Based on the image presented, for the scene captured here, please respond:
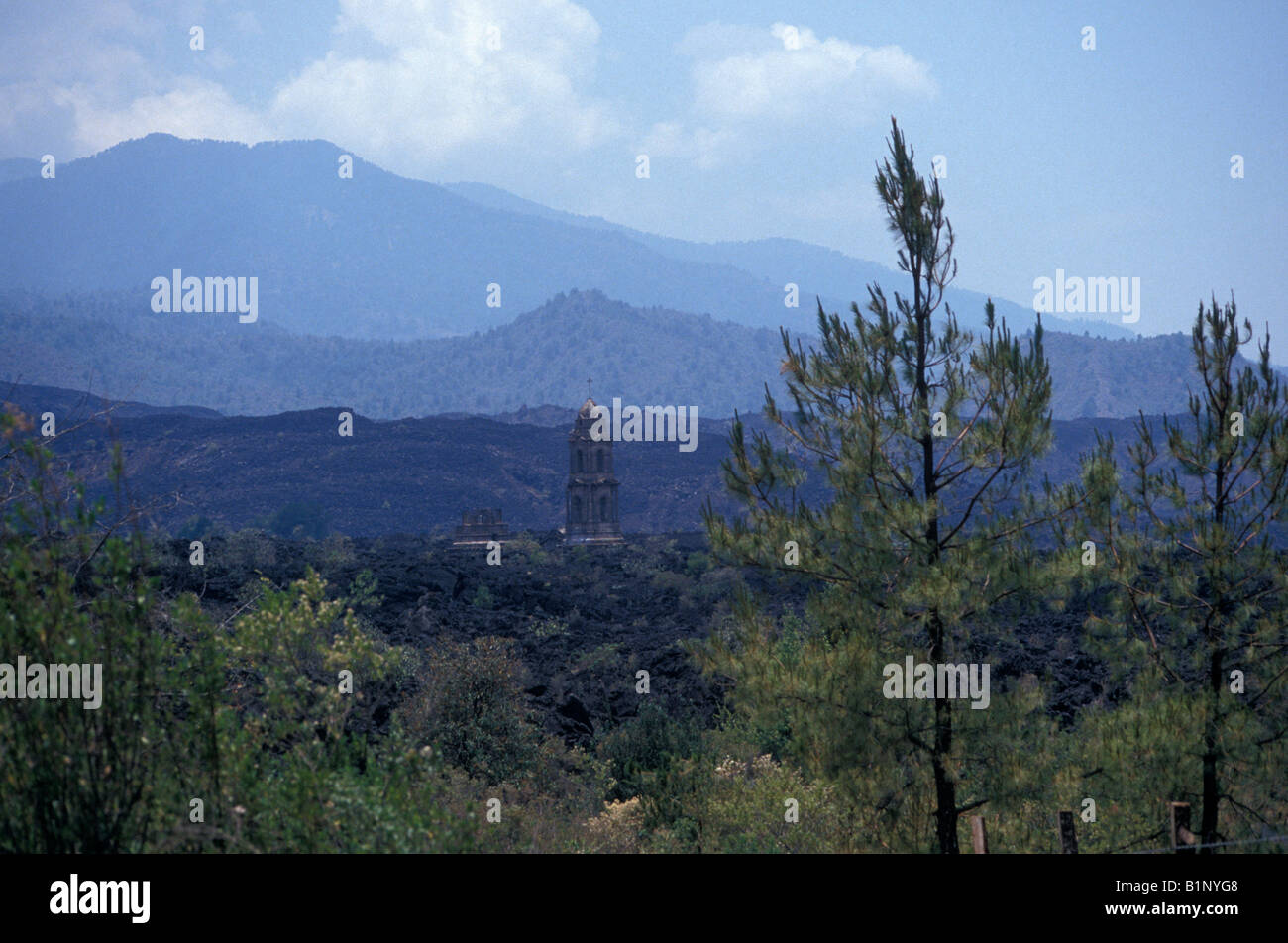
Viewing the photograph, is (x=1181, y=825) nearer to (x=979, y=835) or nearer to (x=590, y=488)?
(x=979, y=835)

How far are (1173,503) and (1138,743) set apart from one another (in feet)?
9.41

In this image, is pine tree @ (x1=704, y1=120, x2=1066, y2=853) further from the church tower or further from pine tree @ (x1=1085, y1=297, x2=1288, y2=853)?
the church tower

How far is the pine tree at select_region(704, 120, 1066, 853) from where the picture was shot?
42.3 ft

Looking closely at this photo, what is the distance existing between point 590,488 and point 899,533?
188ft

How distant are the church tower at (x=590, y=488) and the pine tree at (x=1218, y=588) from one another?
178 feet

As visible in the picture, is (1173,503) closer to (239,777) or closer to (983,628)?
(983,628)

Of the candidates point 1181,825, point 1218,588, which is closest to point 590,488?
point 1218,588

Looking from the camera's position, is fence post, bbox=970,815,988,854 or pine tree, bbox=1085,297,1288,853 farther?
pine tree, bbox=1085,297,1288,853

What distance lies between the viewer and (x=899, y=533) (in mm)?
13297


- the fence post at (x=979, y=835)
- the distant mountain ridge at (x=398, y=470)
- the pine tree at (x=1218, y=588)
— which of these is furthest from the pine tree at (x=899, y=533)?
the distant mountain ridge at (x=398, y=470)

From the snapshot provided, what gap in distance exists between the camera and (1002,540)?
13172 millimetres

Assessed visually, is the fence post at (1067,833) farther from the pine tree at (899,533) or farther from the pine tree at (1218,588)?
the pine tree at (1218,588)

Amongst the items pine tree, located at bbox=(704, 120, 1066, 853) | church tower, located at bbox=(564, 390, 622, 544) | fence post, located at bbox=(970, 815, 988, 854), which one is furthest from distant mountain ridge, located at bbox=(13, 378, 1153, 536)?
fence post, located at bbox=(970, 815, 988, 854)

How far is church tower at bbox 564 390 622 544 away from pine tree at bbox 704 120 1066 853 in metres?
54.3
